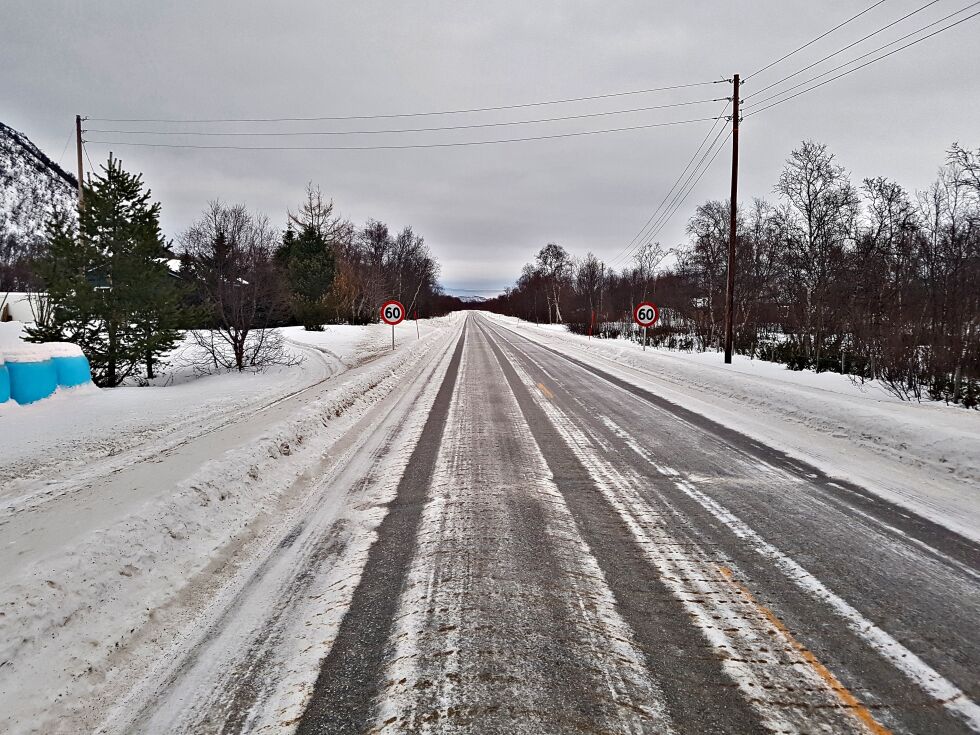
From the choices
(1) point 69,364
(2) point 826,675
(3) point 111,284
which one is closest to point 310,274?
(3) point 111,284

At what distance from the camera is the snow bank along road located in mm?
2240

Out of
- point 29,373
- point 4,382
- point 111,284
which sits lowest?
point 4,382

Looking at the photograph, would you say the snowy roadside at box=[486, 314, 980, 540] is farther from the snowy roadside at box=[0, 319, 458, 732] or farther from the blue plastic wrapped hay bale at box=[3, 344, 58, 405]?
the blue plastic wrapped hay bale at box=[3, 344, 58, 405]

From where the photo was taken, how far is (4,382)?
9.56m

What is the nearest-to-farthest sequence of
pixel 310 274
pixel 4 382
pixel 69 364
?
pixel 4 382 < pixel 69 364 < pixel 310 274

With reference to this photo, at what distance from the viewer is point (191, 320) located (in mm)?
14258

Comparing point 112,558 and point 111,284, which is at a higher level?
point 111,284

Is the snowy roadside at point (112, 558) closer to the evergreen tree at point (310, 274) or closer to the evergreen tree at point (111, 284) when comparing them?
the evergreen tree at point (111, 284)

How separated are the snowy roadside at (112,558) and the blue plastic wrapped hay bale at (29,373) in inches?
207

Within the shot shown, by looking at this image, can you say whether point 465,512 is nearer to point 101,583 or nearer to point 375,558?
point 375,558

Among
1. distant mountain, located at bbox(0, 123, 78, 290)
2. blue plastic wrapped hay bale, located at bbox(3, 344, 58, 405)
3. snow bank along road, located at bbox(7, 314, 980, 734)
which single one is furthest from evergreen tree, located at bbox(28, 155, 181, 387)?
distant mountain, located at bbox(0, 123, 78, 290)

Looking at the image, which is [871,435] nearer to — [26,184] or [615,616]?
[615,616]

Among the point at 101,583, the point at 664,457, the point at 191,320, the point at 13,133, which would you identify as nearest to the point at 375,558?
the point at 101,583

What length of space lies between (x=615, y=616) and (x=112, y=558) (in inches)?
131
